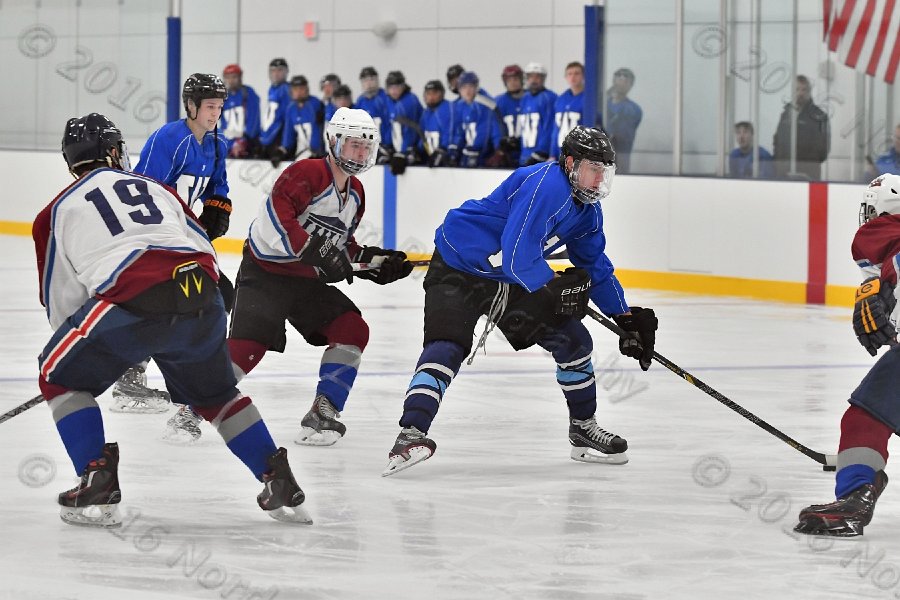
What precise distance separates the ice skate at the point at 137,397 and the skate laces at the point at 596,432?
1.58m

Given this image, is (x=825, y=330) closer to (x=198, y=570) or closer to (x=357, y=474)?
(x=357, y=474)

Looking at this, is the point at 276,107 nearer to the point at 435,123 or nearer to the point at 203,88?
the point at 435,123

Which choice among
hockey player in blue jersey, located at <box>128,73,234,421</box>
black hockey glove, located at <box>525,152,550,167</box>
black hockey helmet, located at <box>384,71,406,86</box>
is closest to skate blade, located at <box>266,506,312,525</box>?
hockey player in blue jersey, located at <box>128,73,234,421</box>

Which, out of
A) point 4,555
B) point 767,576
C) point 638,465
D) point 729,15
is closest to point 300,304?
point 638,465

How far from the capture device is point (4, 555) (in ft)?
11.8

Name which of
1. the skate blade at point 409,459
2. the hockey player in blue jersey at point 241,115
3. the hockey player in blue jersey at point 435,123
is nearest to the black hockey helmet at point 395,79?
the hockey player in blue jersey at point 435,123

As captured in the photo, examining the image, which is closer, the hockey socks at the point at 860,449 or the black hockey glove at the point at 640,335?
the hockey socks at the point at 860,449

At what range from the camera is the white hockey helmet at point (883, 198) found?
13.0ft

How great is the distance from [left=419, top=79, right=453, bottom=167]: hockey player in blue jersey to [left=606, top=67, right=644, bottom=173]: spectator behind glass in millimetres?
1520

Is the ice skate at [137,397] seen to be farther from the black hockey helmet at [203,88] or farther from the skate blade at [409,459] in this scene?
the skate blade at [409,459]

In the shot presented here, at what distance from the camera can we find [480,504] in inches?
167

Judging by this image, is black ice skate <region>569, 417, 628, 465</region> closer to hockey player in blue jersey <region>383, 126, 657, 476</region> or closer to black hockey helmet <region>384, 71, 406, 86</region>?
hockey player in blue jersey <region>383, 126, 657, 476</region>

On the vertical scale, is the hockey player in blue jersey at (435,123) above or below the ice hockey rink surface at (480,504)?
above

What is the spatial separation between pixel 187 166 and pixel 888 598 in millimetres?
3280
